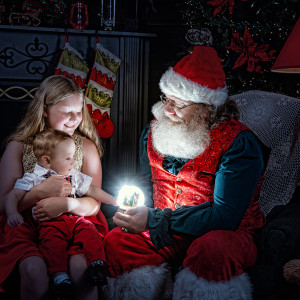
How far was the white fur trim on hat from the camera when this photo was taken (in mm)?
1959

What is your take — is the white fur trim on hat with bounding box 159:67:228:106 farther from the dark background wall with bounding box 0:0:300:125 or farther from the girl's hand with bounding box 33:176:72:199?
the dark background wall with bounding box 0:0:300:125

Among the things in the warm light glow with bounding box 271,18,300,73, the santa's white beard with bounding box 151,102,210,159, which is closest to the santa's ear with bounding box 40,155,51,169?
the santa's white beard with bounding box 151,102,210,159

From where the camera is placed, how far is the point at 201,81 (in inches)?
77.7

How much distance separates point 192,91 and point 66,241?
1016 millimetres

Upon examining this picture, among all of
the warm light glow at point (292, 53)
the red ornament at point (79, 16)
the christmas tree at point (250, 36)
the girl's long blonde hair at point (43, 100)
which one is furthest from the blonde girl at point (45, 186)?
the christmas tree at point (250, 36)

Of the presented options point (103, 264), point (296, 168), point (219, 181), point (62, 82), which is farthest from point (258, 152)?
point (62, 82)

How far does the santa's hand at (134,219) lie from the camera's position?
6.09ft

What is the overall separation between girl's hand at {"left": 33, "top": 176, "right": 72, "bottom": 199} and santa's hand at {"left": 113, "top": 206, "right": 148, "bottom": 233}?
0.35 meters

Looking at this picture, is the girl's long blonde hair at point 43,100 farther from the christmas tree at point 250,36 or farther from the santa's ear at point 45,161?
the christmas tree at point 250,36

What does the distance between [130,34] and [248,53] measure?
37.9 inches

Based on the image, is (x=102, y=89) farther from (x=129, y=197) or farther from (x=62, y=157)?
(x=129, y=197)

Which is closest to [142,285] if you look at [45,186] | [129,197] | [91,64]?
[129,197]

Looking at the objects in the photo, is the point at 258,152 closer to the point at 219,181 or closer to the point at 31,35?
the point at 219,181

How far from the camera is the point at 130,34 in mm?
2988
